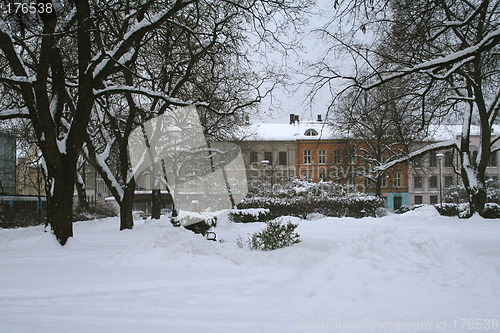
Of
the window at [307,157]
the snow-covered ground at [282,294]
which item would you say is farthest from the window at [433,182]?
the snow-covered ground at [282,294]

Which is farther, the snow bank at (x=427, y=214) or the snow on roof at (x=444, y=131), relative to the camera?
the snow bank at (x=427, y=214)

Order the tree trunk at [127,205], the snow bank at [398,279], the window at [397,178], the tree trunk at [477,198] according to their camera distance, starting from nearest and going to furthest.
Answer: the snow bank at [398,279] → the tree trunk at [127,205] → the tree trunk at [477,198] → the window at [397,178]

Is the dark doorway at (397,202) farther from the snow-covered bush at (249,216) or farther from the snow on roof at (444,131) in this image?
the snow-covered bush at (249,216)

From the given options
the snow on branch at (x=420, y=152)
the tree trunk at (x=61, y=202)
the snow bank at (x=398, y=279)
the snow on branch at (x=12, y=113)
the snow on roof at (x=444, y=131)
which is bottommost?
the snow bank at (x=398, y=279)

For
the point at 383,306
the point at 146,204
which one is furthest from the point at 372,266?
the point at 146,204

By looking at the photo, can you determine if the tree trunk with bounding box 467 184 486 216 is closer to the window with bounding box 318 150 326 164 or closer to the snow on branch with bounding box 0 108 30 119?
the snow on branch with bounding box 0 108 30 119

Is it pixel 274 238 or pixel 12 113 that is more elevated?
pixel 12 113

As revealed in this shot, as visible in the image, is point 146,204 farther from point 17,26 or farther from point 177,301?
point 177,301

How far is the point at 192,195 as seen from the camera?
5719 centimetres

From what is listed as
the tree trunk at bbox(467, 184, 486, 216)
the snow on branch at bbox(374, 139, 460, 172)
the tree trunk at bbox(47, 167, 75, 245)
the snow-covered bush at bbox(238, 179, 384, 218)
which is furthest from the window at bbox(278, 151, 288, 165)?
the tree trunk at bbox(47, 167, 75, 245)

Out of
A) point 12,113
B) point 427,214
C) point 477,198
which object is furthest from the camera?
point 427,214

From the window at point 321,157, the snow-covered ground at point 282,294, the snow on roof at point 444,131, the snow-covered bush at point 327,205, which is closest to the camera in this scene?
the snow-covered ground at point 282,294

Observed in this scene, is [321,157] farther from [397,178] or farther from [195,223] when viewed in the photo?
[195,223]

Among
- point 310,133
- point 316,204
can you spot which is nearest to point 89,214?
point 316,204
